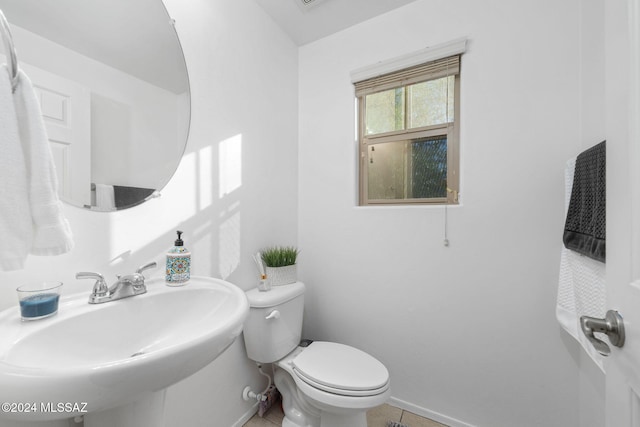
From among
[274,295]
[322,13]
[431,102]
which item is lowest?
[274,295]

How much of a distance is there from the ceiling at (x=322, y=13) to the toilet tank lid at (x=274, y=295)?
160cm

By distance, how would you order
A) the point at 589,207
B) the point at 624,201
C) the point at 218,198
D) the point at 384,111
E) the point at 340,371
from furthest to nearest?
the point at 384,111 < the point at 218,198 < the point at 340,371 < the point at 589,207 < the point at 624,201

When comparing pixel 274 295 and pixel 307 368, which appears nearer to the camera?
pixel 307 368

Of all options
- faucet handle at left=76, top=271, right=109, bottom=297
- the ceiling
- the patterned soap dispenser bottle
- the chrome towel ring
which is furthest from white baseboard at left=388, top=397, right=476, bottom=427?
the ceiling

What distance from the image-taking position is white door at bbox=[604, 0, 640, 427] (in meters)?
0.41

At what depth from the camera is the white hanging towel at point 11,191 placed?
20.6 inches

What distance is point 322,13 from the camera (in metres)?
1.52

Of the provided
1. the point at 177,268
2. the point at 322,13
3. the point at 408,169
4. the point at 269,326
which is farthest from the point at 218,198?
the point at 322,13

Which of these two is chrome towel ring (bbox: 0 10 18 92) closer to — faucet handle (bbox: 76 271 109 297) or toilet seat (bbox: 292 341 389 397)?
faucet handle (bbox: 76 271 109 297)

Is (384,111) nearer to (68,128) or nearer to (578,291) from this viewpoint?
(578,291)

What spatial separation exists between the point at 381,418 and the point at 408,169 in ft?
4.60

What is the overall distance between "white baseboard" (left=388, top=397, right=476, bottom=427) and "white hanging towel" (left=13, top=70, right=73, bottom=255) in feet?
5.61

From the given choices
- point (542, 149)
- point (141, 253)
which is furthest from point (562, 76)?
point (141, 253)

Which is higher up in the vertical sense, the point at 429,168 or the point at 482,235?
the point at 429,168
